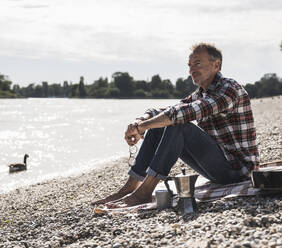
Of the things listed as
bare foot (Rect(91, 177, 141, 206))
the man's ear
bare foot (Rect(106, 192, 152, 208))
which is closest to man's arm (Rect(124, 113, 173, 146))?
bare foot (Rect(91, 177, 141, 206))

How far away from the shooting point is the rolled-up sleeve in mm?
4438

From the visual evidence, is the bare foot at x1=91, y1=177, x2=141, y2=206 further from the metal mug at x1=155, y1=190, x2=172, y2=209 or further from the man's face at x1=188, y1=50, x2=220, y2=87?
the man's face at x1=188, y1=50, x2=220, y2=87

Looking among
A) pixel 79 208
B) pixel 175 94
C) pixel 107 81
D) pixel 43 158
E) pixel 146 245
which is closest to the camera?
pixel 146 245

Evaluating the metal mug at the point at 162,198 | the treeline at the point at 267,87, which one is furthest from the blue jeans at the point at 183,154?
the treeline at the point at 267,87

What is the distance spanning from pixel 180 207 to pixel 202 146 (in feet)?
2.48

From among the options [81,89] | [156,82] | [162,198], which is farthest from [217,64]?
[81,89]

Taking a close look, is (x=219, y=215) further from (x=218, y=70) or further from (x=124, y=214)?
(x=218, y=70)

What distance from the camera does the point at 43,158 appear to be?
2212 cm

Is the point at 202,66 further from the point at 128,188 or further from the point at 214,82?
the point at 128,188

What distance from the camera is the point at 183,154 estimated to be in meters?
5.07

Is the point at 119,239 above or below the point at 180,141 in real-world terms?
below

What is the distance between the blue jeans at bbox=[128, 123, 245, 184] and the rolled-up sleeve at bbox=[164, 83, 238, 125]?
17 centimetres

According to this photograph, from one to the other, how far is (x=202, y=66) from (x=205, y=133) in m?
0.78

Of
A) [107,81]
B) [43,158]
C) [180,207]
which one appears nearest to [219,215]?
[180,207]
